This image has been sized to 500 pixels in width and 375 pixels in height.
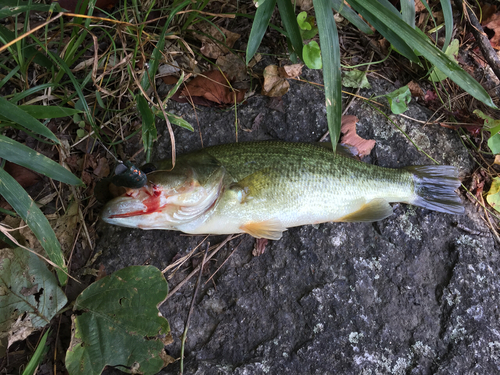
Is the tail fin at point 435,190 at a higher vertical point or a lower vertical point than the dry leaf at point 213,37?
lower

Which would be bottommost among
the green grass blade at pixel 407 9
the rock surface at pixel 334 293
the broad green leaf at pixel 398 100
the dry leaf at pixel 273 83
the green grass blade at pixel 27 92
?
the rock surface at pixel 334 293

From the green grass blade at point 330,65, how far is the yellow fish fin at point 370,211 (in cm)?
90

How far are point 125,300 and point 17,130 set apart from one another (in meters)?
1.88

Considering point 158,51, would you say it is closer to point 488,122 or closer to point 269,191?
point 269,191

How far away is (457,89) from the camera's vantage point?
3.82 metres

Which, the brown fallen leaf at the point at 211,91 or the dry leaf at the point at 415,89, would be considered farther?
the dry leaf at the point at 415,89

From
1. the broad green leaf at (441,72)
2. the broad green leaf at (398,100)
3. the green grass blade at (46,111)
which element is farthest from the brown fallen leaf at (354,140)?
the green grass blade at (46,111)

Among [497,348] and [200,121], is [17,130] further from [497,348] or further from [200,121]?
[497,348]

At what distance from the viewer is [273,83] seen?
351 centimetres

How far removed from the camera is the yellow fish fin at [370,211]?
3104 millimetres

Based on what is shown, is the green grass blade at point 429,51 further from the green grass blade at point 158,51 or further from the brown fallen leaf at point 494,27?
the brown fallen leaf at point 494,27

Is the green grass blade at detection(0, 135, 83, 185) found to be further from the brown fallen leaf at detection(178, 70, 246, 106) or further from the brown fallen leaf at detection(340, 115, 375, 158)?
the brown fallen leaf at detection(340, 115, 375, 158)

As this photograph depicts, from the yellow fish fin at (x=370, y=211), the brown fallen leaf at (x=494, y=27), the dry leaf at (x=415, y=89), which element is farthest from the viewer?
the brown fallen leaf at (x=494, y=27)

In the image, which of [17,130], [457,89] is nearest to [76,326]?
[17,130]
